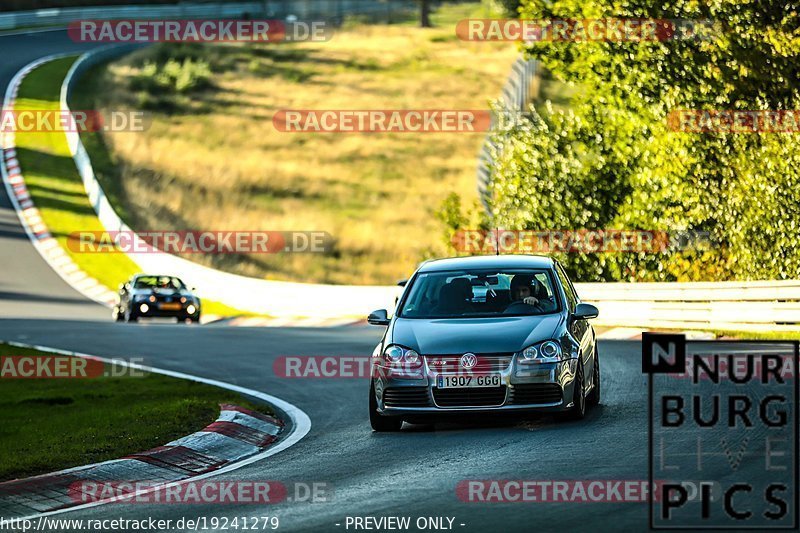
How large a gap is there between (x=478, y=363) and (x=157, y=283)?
22.1 metres

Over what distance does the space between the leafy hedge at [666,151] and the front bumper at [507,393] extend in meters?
15.1

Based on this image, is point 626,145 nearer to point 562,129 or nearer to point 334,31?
point 562,129

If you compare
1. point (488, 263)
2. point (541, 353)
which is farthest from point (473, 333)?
point (488, 263)

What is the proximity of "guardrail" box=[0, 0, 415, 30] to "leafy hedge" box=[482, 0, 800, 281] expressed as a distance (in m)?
54.4

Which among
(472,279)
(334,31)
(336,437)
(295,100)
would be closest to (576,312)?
(472,279)

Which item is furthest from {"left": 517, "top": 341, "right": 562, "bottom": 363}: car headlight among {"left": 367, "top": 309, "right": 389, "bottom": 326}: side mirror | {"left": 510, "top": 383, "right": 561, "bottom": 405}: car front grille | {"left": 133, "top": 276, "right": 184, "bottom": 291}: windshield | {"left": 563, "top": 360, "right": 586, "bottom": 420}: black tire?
{"left": 133, "top": 276, "right": 184, "bottom": 291}: windshield

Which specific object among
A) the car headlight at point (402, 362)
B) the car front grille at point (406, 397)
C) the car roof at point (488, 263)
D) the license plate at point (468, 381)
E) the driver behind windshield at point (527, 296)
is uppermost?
A: the car roof at point (488, 263)

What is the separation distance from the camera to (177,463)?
11.4 meters

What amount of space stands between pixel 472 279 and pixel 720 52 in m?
17.2

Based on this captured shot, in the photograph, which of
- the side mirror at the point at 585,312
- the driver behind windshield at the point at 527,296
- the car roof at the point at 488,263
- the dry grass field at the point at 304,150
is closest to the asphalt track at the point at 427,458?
the side mirror at the point at 585,312

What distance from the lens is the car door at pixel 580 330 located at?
41.7ft

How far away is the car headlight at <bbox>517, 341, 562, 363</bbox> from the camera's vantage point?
39.2ft

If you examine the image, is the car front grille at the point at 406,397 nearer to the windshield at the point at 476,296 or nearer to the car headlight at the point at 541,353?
Result: the car headlight at the point at 541,353

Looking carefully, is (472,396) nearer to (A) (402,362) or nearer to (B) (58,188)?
(A) (402,362)
